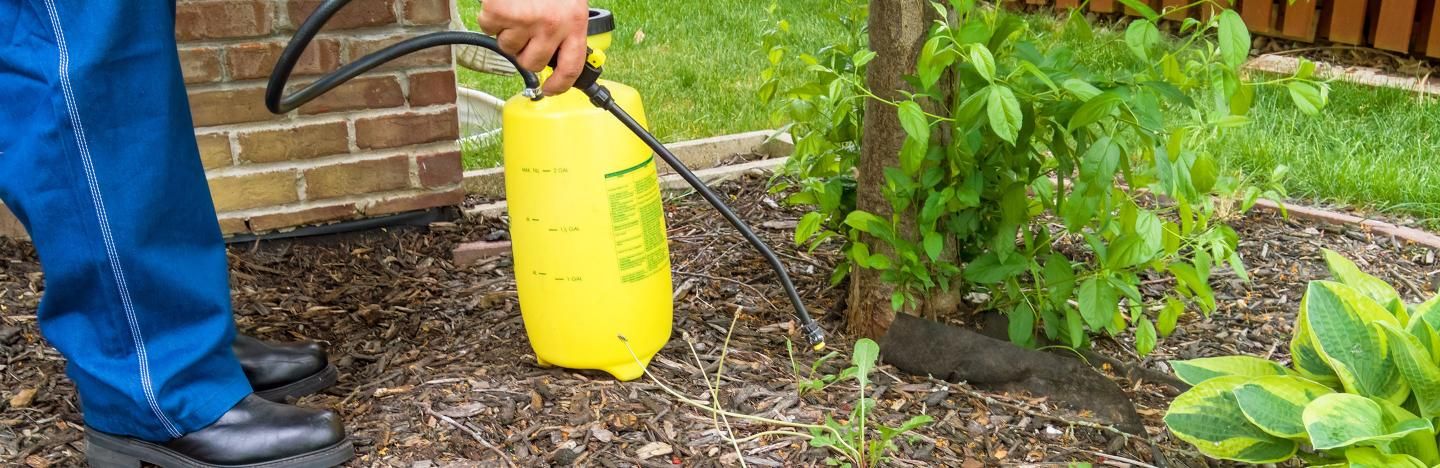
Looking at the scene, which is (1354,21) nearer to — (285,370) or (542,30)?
(542,30)

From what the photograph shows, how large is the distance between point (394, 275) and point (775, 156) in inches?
46.1

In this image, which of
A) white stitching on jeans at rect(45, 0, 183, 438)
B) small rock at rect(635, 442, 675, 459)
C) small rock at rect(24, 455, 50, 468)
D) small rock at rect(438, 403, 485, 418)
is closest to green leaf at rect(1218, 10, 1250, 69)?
small rock at rect(635, 442, 675, 459)

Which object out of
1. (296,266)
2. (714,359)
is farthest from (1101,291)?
(296,266)

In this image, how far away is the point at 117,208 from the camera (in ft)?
4.78

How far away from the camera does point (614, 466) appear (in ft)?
5.32

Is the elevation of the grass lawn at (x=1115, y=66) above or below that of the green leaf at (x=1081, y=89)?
below

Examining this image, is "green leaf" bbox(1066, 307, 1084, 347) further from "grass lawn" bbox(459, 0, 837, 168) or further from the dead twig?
"grass lawn" bbox(459, 0, 837, 168)

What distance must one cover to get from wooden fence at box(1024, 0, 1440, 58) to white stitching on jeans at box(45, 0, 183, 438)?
3.55m

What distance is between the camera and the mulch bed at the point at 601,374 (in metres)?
1.68

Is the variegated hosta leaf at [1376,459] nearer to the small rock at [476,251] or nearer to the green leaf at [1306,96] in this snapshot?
the green leaf at [1306,96]

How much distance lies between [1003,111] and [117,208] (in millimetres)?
1163

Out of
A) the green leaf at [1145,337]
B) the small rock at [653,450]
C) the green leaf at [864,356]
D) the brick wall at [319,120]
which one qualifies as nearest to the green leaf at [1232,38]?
the green leaf at [1145,337]

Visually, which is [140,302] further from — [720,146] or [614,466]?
[720,146]

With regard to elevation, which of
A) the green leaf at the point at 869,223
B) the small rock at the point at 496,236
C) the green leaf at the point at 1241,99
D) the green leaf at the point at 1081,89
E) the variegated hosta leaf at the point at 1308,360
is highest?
the green leaf at the point at 1081,89
